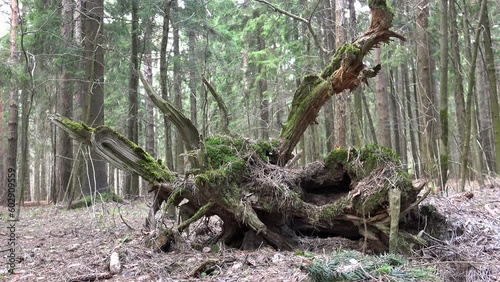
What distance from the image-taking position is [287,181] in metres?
4.76

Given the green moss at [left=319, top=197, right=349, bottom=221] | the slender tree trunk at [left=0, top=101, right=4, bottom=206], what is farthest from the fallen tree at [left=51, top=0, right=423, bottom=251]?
the slender tree trunk at [left=0, top=101, right=4, bottom=206]

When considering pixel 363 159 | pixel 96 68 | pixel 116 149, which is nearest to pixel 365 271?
pixel 363 159

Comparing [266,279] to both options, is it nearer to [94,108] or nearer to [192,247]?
[192,247]

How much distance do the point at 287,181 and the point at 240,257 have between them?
1223mm

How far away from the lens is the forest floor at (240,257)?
352 cm

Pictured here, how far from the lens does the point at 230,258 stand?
391 centimetres

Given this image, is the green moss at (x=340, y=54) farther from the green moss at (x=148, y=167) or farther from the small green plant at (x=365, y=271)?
the small green plant at (x=365, y=271)

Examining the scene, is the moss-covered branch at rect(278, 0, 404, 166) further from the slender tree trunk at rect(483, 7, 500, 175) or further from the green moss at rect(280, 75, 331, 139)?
the slender tree trunk at rect(483, 7, 500, 175)

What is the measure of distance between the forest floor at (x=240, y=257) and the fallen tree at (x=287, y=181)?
0.29 m

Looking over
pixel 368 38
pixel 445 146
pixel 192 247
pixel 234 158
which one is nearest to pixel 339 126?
pixel 445 146

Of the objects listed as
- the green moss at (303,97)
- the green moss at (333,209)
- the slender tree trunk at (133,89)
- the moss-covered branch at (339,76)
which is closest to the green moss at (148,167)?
the moss-covered branch at (339,76)

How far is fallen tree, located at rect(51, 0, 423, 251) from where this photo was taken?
423 cm

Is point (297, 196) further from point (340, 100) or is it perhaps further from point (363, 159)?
point (340, 100)

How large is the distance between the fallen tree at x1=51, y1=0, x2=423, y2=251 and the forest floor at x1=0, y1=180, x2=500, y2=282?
0.29m
